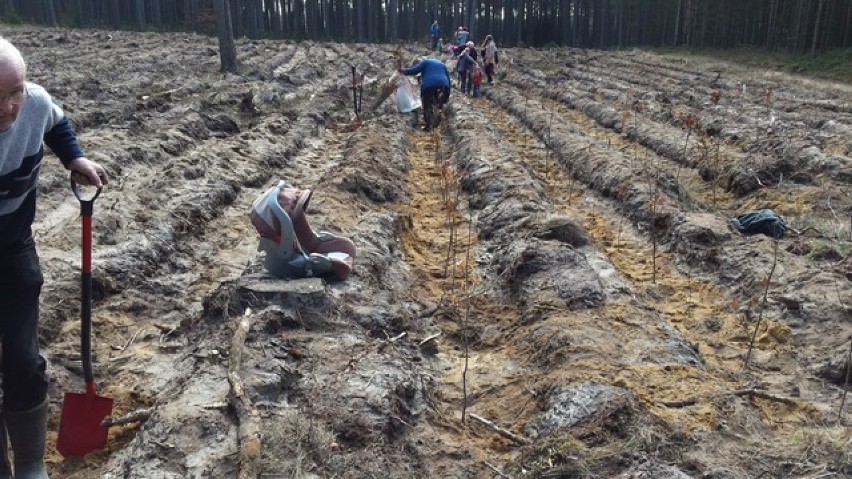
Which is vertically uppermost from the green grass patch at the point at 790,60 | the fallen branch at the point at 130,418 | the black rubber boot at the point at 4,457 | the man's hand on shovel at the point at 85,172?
the man's hand on shovel at the point at 85,172

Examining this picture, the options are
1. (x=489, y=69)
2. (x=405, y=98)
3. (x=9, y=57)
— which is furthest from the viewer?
(x=489, y=69)

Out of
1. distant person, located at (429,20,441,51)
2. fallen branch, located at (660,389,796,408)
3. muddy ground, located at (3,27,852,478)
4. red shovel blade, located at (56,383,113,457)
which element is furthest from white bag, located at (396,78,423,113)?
distant person, located at (429,20,441,51)

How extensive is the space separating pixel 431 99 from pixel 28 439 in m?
10.9

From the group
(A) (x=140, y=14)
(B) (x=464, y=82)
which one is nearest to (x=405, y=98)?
(B) (x=464, y=82)

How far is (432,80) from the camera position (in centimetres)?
1293

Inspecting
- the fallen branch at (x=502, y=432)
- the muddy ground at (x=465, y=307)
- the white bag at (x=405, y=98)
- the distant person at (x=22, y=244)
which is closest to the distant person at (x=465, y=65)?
the white bag at (x=405, y=98)

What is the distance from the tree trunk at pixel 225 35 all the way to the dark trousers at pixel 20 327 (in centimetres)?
1728

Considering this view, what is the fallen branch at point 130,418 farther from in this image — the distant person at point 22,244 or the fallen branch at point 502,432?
the fallen branch at point 502,432

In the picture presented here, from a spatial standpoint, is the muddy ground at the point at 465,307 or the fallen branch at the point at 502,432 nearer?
the muddy ground at the point at 465,307

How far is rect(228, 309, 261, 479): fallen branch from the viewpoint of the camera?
2.88 m

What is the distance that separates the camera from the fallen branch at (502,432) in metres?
3.51

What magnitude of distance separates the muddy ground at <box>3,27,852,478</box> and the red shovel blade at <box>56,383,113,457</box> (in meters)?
0.07

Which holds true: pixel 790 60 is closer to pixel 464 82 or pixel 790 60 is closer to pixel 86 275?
pixel 464 82

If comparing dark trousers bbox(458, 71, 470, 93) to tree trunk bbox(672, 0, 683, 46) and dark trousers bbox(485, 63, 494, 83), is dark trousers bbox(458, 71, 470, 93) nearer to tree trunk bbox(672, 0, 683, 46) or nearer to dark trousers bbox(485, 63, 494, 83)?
dark trousers bbox(485, 63, 494, 83)
